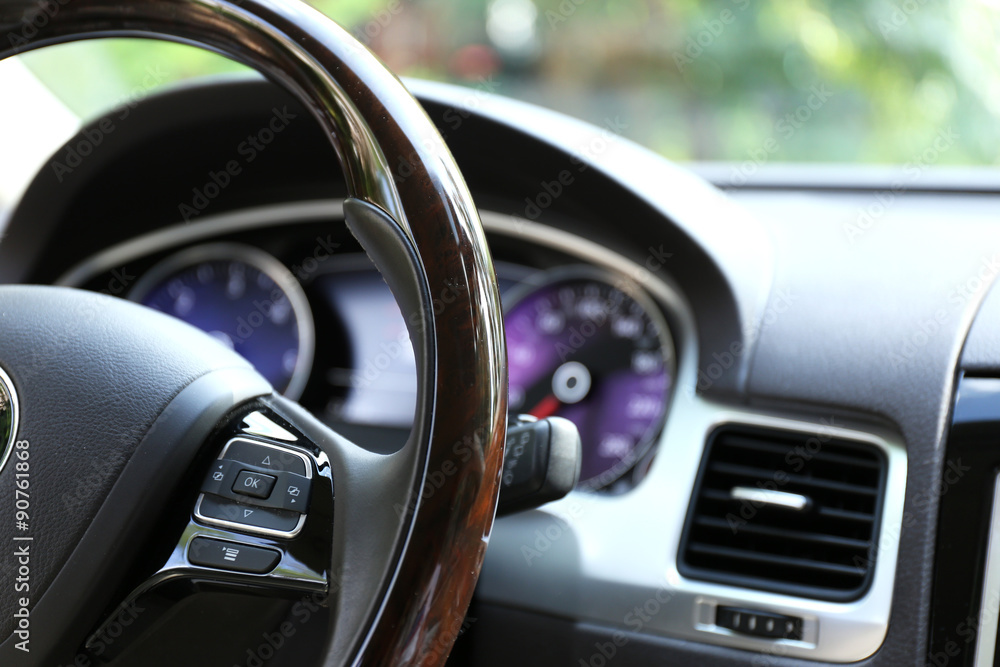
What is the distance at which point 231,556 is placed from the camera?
0.65 meters

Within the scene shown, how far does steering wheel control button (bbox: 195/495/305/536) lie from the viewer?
0.65 m

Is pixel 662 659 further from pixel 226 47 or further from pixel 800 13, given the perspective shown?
pixel 800 13

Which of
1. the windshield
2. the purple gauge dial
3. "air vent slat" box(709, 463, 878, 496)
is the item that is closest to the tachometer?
the windshield

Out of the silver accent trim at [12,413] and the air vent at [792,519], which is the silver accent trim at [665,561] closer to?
the air vent at [792,519]

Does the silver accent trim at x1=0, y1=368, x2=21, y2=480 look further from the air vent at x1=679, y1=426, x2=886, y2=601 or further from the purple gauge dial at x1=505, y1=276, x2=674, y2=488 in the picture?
the purple gauge dial at x1=505, y1=276, x2=674, y2=488

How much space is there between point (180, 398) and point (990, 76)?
13.7 feet

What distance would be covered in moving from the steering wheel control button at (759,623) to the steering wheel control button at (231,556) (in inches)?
22.1

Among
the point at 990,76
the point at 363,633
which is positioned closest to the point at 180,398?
the point at 363,633

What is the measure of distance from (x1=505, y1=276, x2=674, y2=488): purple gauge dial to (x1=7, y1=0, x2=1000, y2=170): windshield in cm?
37

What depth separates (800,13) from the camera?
507 cm

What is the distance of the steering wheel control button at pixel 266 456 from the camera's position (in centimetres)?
67

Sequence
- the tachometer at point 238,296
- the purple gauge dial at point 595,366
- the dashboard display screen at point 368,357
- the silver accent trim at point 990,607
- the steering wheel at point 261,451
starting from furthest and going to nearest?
the tachometer at point 238,296
the dashboard display screen at point 368,357
the purple gauge dial at point 595,366
the silver accent trim at point 990,607
the steering wheel at point 261,451

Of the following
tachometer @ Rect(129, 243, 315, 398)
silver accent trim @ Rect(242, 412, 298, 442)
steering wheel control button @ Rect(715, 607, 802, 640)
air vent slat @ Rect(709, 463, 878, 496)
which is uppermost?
tachometer @ Rect(129, 243, 315, 398)

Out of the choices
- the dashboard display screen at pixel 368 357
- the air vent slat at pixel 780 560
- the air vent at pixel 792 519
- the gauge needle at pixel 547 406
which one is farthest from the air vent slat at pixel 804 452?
the dashboard display screen at pixel 368 357
